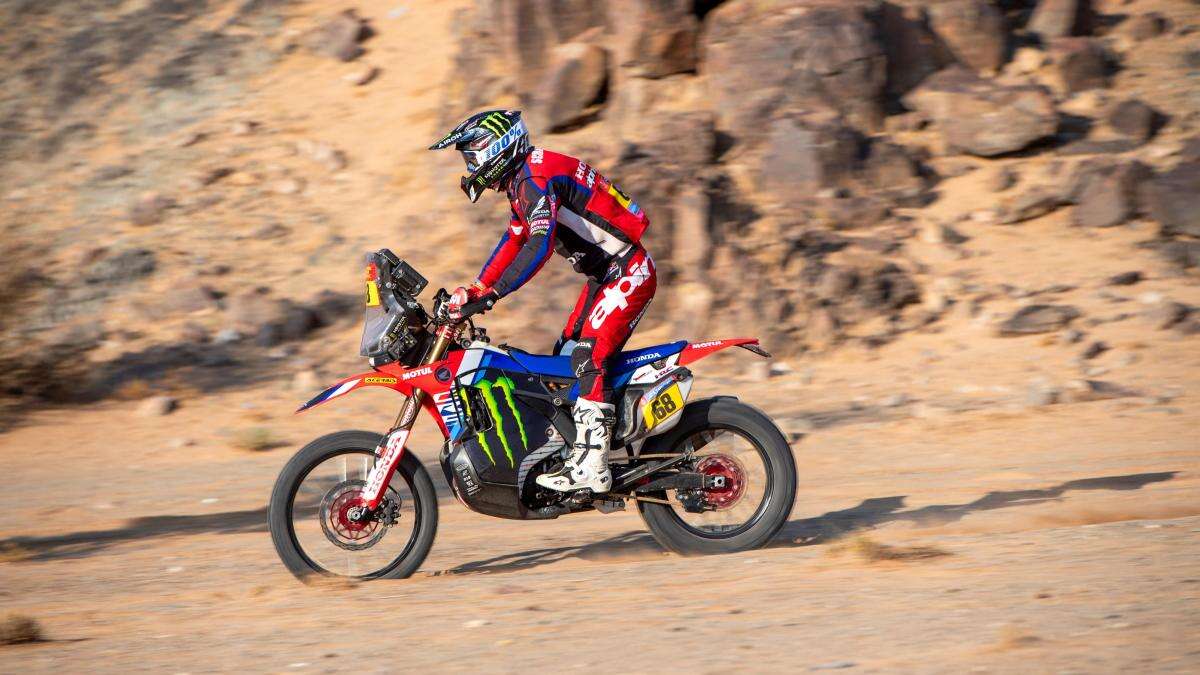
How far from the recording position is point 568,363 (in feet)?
20.9

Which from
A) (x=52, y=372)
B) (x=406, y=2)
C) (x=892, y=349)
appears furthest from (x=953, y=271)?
(x=406, y=2)

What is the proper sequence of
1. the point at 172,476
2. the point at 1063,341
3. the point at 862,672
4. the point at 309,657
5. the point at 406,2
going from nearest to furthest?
1. the point at 862,672
2. the point at 309,657
3. the point at 172,476
4. the point at 1063,341
5. the point at 406,2

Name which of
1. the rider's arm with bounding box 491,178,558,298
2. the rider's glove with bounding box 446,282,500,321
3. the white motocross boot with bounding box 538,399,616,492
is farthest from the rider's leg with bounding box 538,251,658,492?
the rider's glove with bounding box 446,282,500,321

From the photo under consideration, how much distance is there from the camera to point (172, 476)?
9.59m

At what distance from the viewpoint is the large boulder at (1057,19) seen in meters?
16.9

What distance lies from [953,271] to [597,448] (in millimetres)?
8262

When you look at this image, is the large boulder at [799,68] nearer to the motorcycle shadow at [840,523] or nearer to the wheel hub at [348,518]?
the motorcycle shadow at [840,523]

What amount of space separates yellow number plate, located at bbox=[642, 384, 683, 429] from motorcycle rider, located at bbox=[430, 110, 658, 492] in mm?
245

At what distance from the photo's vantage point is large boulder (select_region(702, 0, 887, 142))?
49.6ft

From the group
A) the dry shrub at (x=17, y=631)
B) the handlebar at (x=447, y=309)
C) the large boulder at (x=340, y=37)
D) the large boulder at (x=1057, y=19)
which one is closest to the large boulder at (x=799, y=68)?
the large boulder at (x=1057, y=19)

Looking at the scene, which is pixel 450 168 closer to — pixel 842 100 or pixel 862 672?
pixel 842 100

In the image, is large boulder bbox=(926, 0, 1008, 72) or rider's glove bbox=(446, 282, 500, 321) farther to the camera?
large boulder bbox=(926, 0, 1008, 72)

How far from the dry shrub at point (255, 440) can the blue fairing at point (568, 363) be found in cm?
462

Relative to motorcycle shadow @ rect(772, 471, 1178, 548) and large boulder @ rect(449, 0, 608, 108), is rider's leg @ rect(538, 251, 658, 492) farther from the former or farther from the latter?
large boulder @ rect(449, 0, 608, 108)
